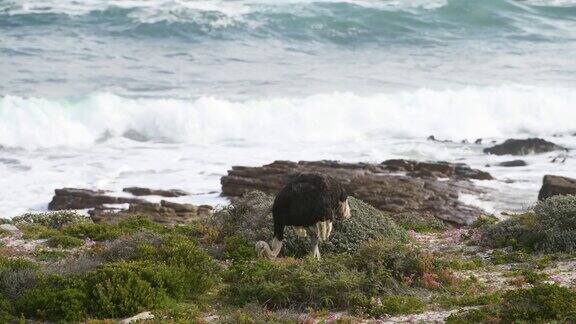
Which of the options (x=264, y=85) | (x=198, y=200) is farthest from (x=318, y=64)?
(x=198, y=200)

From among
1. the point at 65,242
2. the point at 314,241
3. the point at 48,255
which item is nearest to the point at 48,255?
the point at 48,255

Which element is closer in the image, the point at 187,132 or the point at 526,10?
the point at 187,132

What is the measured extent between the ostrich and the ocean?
1173 cm

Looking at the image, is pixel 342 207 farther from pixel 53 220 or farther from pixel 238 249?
pixel 53 220

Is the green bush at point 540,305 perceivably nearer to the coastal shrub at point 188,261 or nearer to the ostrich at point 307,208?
the ostrich at point 307,208

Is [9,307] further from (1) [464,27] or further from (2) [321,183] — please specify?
(1) [464,27]

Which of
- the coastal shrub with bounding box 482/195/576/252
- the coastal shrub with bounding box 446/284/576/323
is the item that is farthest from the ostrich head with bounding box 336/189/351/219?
the coastal shrub with bounding box 446/284/576/323

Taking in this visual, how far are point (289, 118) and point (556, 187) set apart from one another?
22188 millimetres

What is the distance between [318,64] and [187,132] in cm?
2006

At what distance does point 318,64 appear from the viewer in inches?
2346

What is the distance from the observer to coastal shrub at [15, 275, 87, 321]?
1170 cm

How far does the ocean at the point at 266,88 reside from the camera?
34031 millimetres

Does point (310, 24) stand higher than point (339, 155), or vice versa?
point (310, 24)

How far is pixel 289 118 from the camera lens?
45.1m
